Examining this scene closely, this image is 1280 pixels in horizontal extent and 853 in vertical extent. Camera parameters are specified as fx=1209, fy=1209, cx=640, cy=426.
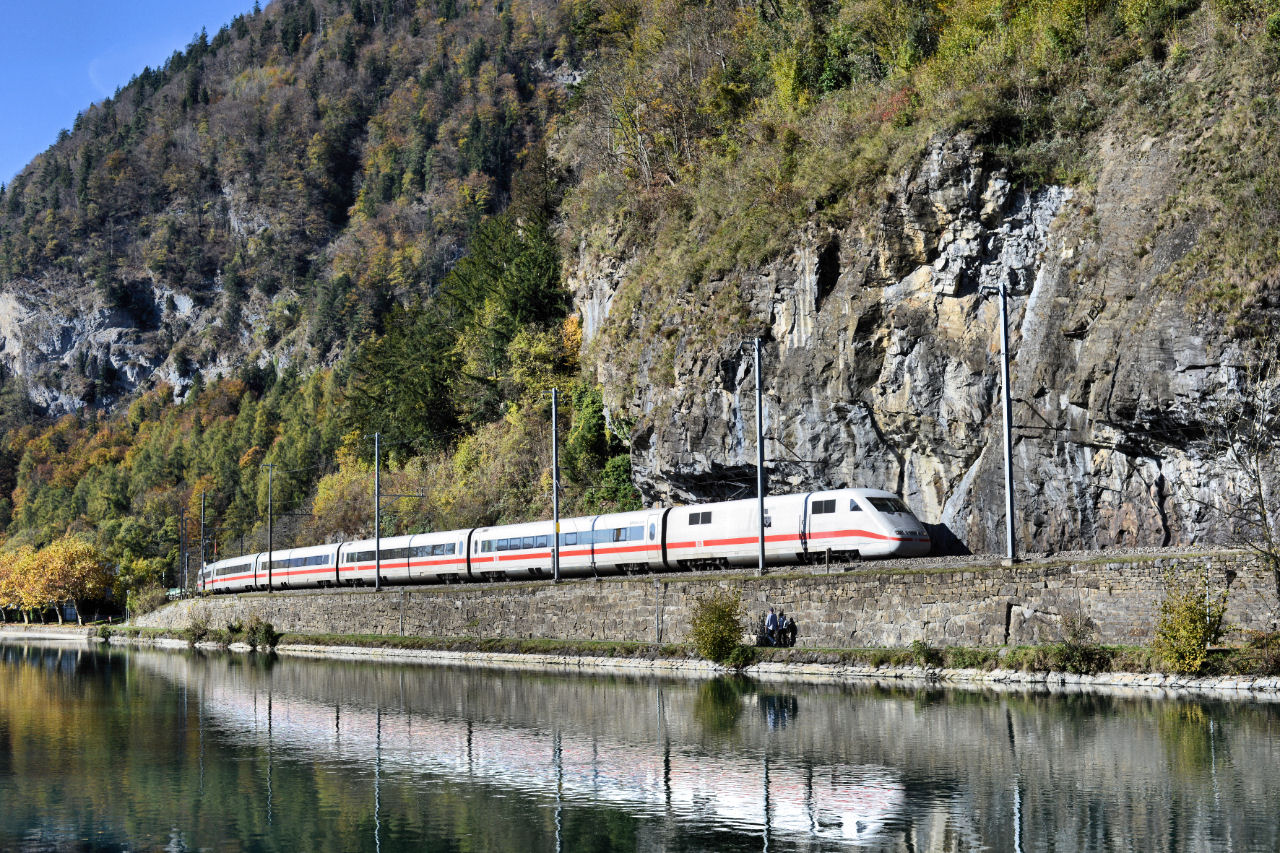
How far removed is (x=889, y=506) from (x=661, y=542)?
9549mm

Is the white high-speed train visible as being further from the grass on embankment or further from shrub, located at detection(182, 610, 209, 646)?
shrub, located at detection(182, 610, 209, 646)

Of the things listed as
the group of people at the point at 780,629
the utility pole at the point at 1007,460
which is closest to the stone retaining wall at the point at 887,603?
the group of people at the point at 780,629

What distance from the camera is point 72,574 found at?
10294 cm

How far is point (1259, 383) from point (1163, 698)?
30.2ft

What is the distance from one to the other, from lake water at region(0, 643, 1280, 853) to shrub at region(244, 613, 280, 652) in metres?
28.7

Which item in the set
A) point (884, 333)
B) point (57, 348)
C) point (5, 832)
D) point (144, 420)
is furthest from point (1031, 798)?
point (57, 348)

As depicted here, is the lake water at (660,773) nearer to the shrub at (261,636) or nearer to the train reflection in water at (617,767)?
the train reflection in water at (617,767)

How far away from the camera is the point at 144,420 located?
165750 mm

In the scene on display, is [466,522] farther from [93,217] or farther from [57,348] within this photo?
[93,217]

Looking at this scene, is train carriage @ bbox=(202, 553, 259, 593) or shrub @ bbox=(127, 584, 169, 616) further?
shrub @ bbox=(127, 584, 169, 616)

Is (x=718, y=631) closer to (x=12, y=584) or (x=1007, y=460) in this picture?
(x=1007, y=460)

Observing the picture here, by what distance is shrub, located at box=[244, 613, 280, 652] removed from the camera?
59.8 metres

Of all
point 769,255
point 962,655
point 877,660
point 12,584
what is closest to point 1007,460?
point 962,655

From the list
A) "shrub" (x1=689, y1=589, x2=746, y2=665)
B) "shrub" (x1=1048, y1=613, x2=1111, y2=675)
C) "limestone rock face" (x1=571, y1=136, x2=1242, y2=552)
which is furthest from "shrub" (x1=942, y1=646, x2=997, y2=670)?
"shrub" (x1=689, y1=589, x2=746, y2=665)
